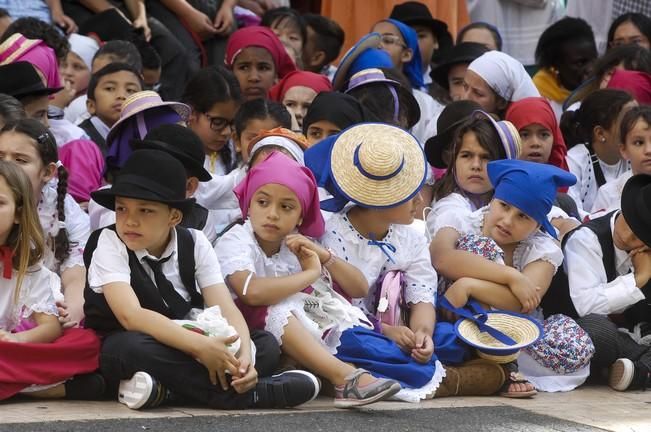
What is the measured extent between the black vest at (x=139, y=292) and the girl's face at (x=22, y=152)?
0.47m

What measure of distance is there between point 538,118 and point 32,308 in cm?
314

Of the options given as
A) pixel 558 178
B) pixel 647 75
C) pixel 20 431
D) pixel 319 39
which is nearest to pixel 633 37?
pixel 647 75

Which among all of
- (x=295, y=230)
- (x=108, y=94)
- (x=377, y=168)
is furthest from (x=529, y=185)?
(x=108, y=94)

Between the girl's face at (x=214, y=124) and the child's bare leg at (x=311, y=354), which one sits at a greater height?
the girl's face at (x=214, y=124)

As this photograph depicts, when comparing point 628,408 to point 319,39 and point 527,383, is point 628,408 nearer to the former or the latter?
point 527,383

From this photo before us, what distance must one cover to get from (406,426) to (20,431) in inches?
50.0

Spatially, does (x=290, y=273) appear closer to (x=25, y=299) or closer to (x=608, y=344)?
(x=25, y=299)

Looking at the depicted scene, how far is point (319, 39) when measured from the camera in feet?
26.6

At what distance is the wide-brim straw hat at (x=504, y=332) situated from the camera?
4.96 m

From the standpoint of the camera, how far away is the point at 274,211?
15.6 ft

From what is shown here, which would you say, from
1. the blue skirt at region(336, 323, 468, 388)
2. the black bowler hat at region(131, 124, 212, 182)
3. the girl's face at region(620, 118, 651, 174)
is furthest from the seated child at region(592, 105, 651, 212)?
the black bowler hat at region(131, 124, 212, 182)

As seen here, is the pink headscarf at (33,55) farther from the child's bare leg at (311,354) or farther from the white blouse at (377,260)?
the child's bare leg at (311,354)

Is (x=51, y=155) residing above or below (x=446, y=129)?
above

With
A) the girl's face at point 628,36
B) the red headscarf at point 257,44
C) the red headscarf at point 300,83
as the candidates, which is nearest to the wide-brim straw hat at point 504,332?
the red headscarf at point 300,83
